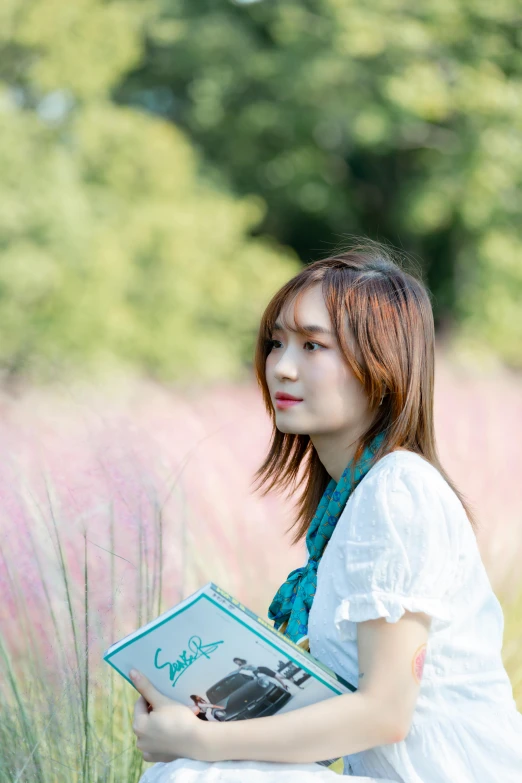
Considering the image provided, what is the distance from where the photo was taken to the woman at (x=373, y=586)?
1.26 meters

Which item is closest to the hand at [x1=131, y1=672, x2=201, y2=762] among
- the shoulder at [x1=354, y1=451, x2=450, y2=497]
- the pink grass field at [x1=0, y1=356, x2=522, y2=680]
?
the pink grass field at [x1=0, y1=356, x2=522, y2=680]

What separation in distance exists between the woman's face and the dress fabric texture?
0.39ft

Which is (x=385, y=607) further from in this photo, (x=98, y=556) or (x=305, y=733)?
(x=98, y=556)

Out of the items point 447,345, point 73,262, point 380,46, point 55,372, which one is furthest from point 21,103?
point 55,372

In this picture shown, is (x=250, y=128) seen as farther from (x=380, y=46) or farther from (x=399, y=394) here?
(x=399, y=394)

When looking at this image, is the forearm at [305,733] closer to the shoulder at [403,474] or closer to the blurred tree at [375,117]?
the shoulder at [403,474]

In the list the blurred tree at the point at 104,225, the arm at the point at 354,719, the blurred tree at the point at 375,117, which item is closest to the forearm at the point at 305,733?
the arm at the point at 354,719

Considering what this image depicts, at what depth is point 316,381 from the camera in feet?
4.84

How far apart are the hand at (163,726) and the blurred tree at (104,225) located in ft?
25.6

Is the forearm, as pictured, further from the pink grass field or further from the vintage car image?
the pink grass field

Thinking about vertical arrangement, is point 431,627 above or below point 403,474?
below

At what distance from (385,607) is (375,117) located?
11336 millimetres

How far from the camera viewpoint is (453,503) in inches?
53.1

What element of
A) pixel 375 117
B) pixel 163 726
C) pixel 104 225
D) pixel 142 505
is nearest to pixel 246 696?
pixel 163 726
